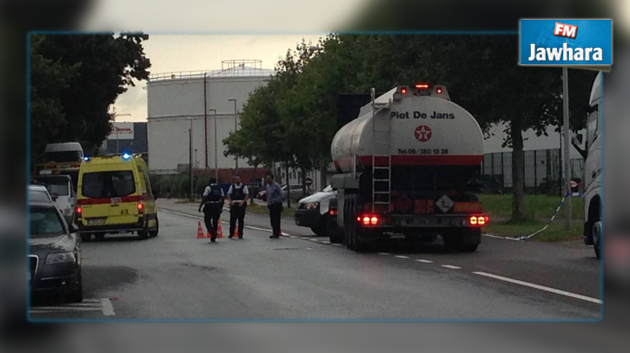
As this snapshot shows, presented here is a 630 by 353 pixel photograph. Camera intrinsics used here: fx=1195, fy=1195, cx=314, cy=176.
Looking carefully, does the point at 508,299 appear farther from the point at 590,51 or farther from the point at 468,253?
the point at 468,253

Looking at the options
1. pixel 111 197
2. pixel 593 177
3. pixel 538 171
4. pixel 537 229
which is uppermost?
pixel 538 171

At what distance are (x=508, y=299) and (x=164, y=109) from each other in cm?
1397

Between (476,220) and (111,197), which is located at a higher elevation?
(111,197)

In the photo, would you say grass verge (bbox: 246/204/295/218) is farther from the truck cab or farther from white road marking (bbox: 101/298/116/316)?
white road marking (bbox: 101/298/116/316)

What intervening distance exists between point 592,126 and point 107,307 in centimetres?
921

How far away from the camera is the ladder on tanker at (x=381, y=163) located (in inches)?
853

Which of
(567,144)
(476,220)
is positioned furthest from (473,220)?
(567,144)

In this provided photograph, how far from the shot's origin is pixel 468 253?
22109 mm

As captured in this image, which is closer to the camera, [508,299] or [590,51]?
[590,51]

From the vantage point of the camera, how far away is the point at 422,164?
21500mm

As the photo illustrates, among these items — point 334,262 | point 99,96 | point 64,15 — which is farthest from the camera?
point 99,96

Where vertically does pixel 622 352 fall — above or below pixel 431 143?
below

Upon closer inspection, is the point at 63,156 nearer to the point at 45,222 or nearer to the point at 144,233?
the point at 144,233

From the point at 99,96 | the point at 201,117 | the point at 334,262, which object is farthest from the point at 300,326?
the point at 201,117
